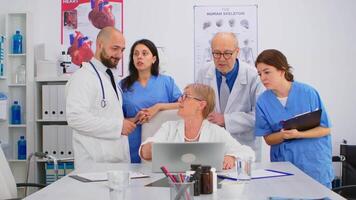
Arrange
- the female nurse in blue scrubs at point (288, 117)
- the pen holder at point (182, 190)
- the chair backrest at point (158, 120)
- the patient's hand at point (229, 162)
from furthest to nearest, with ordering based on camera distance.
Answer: the chair backrest at point (158, 120)
the female nurse in blue scrubs at point (288, 117)
the patient's hand at point (229, 162)
the pen holder at point (182, 190)

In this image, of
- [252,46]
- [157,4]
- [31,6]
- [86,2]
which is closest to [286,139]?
[252,46]

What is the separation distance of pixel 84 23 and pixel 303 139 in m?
2.85

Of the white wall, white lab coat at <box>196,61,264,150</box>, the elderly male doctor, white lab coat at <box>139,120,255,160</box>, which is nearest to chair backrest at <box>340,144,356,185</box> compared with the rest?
the white wall

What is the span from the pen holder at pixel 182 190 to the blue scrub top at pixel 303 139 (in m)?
1.29

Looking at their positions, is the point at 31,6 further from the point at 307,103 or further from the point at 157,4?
the point at 307,103

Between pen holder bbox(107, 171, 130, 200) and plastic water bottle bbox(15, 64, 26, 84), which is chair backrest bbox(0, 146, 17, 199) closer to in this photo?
pen holder bbox(107, 171, 130, 200)

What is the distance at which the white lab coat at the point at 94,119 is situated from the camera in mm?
2613

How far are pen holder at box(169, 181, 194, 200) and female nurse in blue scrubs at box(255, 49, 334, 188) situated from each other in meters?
1.20

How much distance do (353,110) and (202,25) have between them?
1.73m

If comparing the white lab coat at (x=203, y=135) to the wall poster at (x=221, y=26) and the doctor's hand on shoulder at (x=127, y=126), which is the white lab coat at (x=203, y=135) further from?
the wall poster at (x=221, y=26)

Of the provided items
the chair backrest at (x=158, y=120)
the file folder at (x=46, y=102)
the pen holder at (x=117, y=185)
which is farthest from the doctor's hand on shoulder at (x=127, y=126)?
the file folder at (x=46, y=102)

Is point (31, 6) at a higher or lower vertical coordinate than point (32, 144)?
higher

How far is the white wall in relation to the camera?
14.5ft

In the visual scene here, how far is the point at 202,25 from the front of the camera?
4.48 meters
